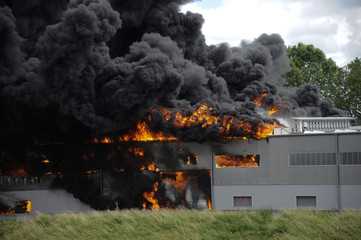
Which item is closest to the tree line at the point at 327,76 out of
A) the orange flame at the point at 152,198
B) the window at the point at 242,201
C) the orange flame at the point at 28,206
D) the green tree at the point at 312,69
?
the green tree at the point at 312,69

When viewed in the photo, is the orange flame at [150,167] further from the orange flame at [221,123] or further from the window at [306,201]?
the window at [306,201]

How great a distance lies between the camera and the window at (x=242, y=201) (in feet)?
133

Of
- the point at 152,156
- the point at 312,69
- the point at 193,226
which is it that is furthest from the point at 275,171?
the point at 312,69

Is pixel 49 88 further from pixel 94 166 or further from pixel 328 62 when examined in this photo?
pixel 328 62

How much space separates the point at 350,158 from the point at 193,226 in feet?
66.9

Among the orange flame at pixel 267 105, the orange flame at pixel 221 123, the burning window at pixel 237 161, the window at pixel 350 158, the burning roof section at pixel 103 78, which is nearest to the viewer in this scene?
the burning roof section at pixel 103 78

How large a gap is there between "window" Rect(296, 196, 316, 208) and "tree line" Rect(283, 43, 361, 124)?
31.0 metres

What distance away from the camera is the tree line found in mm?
66812

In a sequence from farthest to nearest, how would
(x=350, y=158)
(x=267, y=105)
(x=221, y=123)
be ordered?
(x=267, y=105) < (x=221, y=123) < (x=350, y=158)

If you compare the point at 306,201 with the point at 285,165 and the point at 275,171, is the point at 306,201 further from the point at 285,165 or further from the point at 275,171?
the point at 275,171

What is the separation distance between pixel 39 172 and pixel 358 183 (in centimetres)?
2594

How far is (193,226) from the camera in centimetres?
2227

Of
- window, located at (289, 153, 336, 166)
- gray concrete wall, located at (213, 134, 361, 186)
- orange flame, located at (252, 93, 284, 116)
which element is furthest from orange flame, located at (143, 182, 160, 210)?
orange flame, located at (252, 93, 284, 116)

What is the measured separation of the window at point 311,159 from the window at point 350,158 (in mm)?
660
